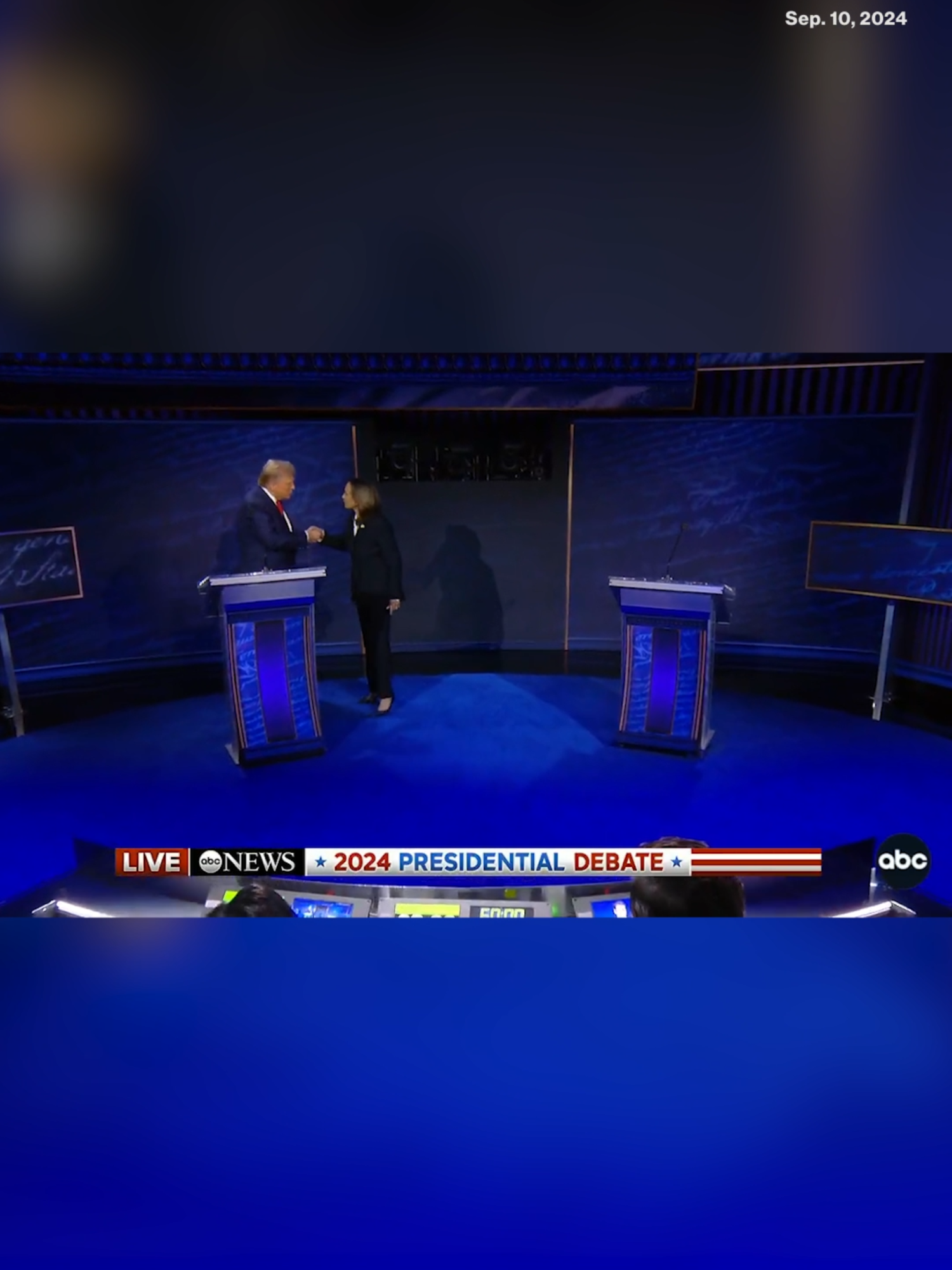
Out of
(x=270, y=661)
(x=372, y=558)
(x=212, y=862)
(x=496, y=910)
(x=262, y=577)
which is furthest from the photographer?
(x=372, y=558)

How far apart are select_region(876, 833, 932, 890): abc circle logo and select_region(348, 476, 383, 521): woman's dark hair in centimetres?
379

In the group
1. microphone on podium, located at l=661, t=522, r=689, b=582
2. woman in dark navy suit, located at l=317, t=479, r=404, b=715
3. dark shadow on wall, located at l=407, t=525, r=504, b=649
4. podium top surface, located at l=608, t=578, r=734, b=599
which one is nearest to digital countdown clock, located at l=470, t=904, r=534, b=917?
microphone on podium, located at l=661, t=522, r=689, b=582

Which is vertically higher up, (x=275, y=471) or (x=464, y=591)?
(x=275, y=471)

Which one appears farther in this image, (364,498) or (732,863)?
(364,498)

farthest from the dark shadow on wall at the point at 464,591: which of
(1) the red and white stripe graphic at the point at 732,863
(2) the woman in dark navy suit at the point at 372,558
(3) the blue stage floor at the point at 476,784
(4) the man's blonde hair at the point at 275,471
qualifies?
(1) the red and white stripe graphic at the point at 732,863

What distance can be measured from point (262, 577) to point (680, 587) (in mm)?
2275

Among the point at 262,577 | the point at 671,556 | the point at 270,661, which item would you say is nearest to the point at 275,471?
the point at 262,577

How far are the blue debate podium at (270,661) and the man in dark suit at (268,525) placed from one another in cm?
16

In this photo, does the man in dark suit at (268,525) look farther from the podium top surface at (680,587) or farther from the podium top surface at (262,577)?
the podium top surface at (680,587)

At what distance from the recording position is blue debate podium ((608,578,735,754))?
4.52 m

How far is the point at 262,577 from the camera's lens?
4477 mm

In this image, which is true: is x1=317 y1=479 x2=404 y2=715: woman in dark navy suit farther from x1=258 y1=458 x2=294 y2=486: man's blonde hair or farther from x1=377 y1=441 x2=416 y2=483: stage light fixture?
x1=377 y1=441 x2=416 y2=483: stage light fixture

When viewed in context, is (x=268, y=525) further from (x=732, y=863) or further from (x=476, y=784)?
(x=732, y=863)

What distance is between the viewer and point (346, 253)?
5.26ft
